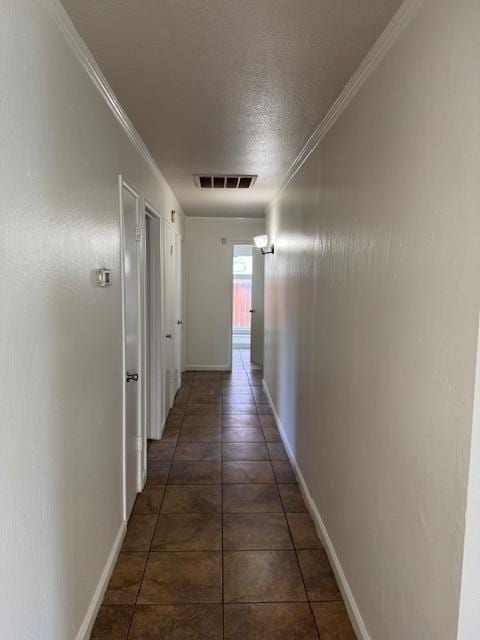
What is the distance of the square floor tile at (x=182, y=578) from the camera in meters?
2.07

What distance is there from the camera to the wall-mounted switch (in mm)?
1905

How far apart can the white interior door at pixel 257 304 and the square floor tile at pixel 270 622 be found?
5.44 meters

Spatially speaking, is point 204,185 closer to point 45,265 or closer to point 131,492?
point 131,492

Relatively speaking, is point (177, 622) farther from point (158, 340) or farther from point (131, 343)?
point (158, 340)

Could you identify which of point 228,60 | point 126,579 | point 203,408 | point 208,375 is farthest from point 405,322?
point 208,375

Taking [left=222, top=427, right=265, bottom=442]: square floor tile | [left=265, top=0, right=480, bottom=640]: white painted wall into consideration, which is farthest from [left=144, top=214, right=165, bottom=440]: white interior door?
[left=265, top=0, right=480, bottom=640]: white painted wall

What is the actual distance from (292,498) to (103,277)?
6.50 feet

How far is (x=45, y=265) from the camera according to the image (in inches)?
52.6

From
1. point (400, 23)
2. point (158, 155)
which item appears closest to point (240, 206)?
point (158, 155)

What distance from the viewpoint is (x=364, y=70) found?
69.4 inches

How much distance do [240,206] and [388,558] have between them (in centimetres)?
465

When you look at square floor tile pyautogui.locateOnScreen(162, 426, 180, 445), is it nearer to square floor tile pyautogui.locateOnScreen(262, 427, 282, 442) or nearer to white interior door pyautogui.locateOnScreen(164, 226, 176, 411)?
white interior door pyautogui.locateOnScreen(164, 226, 176, 411)

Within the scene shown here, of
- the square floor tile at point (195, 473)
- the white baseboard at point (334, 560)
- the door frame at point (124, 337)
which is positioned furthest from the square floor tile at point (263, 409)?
the door frame at point (124, 337)

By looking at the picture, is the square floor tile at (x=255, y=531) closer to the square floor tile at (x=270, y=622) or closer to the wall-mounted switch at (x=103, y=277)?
the square floor tile at (x=270, y=622)
